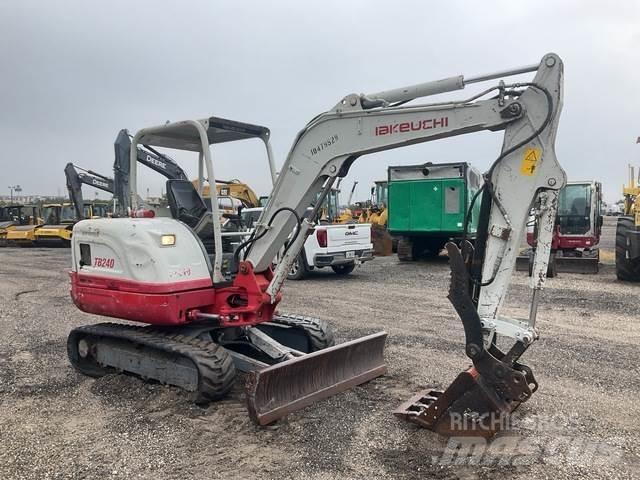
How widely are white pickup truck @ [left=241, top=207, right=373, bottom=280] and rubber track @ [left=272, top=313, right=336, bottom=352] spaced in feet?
21.7

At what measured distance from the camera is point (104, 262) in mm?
5363

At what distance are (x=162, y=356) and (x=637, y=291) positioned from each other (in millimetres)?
9574

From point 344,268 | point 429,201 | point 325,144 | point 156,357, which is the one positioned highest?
point 325,144

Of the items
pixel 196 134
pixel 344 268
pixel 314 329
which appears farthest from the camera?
pixel 344 268

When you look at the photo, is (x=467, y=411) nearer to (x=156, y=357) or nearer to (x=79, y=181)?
(x=156, y=357)

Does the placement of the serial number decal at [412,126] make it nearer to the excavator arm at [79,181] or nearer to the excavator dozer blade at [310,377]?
the excavator dozer blade at [310,377]

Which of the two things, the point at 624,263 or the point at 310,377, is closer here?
the point at 310,377

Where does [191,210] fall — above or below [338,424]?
above

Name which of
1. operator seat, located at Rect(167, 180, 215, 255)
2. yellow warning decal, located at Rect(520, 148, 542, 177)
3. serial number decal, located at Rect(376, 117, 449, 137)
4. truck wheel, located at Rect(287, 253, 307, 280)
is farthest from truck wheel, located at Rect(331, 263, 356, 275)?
yellow warning decal, located at Rect(520, 148, 542, 177)

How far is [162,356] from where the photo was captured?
4992 mm

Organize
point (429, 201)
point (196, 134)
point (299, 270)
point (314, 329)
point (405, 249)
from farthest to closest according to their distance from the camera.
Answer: point (405, 249) → point (429, 201) → point (299, 270) → point (314, 329) → point (196, 134)

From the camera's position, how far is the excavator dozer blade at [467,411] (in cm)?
388

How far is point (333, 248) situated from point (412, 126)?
27.7 ft

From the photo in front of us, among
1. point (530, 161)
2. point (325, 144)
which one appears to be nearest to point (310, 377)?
point (325, 144)
